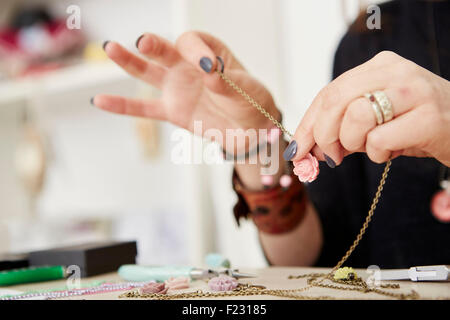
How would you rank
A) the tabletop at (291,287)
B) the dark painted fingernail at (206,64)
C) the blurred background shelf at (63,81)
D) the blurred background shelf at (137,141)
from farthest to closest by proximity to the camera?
1. the blurred background shelf at (63,81)
2. the blurred background shelf at (137,141)
3. the dark painted fingernail at (206,64)
4. the tabletop at (291,287)

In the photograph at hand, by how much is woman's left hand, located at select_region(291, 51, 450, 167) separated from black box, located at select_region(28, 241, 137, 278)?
305mm

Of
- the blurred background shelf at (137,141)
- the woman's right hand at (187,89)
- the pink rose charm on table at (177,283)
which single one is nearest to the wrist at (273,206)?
the woman's right hand at (187,89)

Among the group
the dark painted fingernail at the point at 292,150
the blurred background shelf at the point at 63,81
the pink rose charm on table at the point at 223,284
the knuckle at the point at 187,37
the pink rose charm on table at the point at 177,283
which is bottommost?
the pink rose charm on table at the point at 177,283

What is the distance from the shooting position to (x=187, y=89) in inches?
23.5

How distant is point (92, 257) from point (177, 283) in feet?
0.58

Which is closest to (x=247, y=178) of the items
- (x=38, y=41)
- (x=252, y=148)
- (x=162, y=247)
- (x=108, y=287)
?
(x=252, y=148)

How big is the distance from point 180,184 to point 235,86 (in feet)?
3.06

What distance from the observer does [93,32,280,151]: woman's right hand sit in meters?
0.55

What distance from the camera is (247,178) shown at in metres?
0.64

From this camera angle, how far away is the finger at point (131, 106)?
60cm

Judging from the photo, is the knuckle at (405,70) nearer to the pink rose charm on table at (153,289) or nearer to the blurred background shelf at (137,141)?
the pink rose charm on table at (153,289)

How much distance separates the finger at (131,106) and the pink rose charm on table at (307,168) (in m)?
0.23

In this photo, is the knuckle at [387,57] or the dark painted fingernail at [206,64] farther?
the dark painted fingernail at [206,64]

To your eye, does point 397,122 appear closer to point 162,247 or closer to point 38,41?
point 162,247
